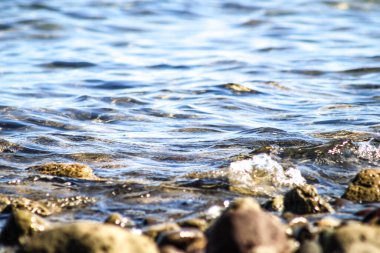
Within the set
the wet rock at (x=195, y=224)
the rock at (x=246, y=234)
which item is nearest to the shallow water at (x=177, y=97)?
the wet rock at (x=195, y=224)

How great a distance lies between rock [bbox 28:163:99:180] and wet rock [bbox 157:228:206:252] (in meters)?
A: 1.89

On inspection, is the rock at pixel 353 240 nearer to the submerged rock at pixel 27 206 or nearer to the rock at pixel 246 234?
the rock at pixel 246 234

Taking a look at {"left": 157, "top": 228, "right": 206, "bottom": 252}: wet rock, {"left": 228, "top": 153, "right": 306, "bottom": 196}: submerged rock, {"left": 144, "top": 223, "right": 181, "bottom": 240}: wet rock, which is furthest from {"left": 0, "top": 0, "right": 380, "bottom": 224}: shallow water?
{"left": 157, "top": 228, "right": 206, "bottom": 252}: wet rock

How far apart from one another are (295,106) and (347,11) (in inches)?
375

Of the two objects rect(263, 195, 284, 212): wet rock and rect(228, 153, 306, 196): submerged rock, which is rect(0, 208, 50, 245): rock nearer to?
rect(263, 195, 284, 212): wet rock

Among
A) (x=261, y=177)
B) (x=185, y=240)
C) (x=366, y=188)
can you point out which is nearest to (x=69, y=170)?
(x=261, y=177)

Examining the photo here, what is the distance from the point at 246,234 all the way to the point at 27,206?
181cm

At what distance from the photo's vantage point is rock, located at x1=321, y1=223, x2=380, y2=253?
13.4 ft

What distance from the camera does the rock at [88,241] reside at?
398cm

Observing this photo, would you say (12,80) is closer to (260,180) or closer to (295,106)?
(295,106)

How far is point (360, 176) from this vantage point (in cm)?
565

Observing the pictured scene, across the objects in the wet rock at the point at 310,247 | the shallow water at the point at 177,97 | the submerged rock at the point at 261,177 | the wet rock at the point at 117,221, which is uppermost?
the wet rock at the point at 310,247

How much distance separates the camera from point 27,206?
536 centimetres

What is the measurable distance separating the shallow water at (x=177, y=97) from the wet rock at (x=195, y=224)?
0.39 m
